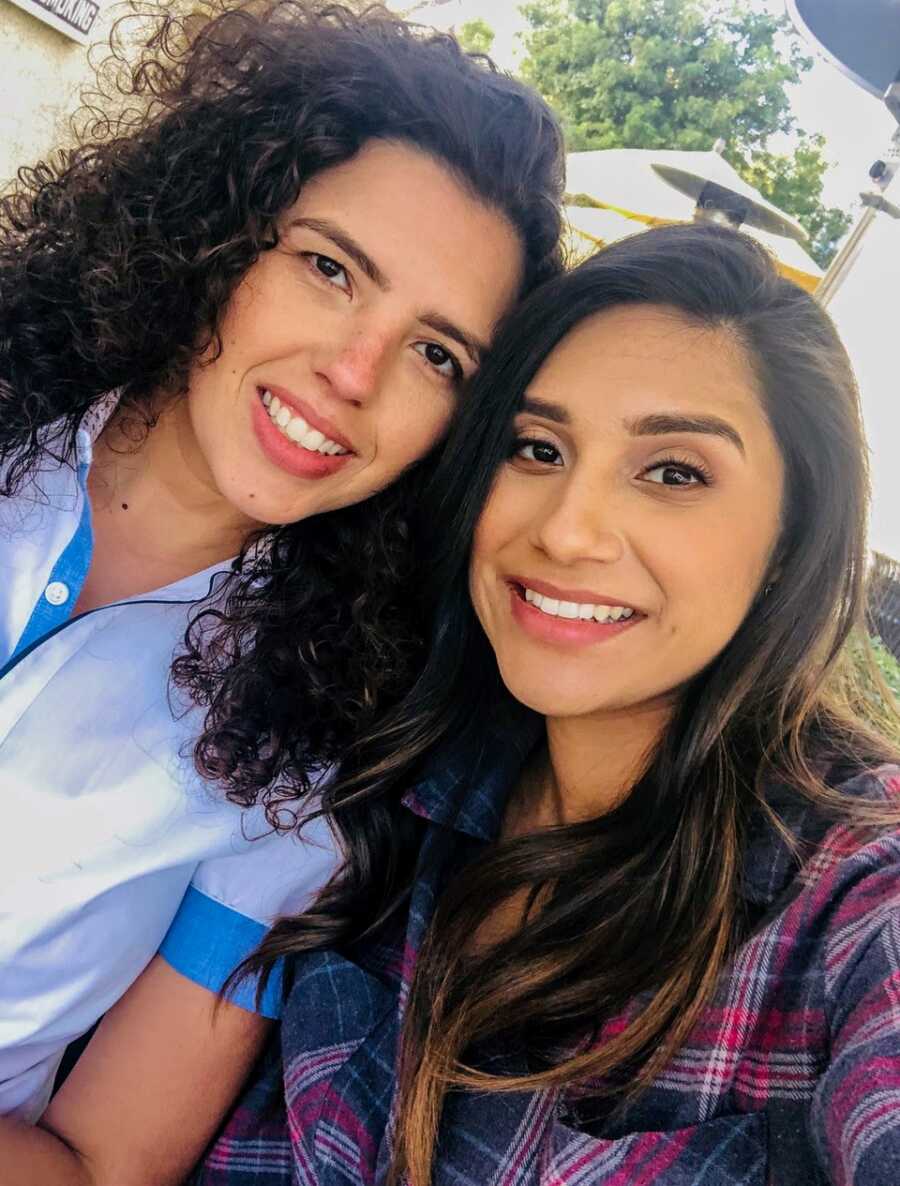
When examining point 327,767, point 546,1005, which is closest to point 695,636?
point 546,1005

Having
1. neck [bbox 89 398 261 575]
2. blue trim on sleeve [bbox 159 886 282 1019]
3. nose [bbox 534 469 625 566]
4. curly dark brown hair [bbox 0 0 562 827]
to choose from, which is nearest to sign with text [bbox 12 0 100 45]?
curly dark brown hair [bbox 0 0 562 827]

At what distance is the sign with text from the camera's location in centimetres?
330

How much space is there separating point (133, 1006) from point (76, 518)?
0.81 m

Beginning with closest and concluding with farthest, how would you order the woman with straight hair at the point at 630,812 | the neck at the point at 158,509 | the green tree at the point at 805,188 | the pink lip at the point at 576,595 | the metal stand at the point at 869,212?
1. the woman with straight hair at the point at 630,812
2. the pink lip at the point at 576,595
3. the neck at the point at 158,509
4. the metal stand at the point at 869,212
5. the green tree at the point at 805,188

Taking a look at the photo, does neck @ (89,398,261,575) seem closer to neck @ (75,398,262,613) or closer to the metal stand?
neck @ (75,398,262,613)

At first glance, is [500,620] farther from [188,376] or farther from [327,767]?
[188,376]

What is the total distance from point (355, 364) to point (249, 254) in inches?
11.0

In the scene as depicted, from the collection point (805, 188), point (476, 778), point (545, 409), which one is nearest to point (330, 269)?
point (545, 409)

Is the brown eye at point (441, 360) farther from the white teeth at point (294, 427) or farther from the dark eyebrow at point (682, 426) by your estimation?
the dark eyebrow at point (682, 426)

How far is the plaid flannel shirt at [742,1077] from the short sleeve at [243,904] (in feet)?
0.42

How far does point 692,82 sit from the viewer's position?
51.9 feet

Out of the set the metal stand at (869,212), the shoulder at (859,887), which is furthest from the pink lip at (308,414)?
the metal stand at (869,212)

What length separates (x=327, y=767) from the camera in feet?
5.41

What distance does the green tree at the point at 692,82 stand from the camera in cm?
1529
